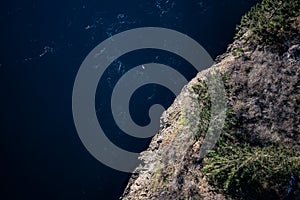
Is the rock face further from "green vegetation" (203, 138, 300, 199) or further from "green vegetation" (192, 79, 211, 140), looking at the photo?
"green vegetation" (203, 138, 300, 199)

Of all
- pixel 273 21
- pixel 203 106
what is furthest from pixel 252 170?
pixel 273 21

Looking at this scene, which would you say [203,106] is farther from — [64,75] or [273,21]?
[64,75]

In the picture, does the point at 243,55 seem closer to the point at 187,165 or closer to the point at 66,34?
the point at 187,165

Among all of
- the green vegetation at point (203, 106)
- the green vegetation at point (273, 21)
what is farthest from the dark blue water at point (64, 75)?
the green vegetation at point (203, 106)

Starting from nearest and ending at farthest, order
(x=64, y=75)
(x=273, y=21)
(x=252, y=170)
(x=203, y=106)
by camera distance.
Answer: (x=252, y=170), (x=273, y=21), (x=203, y=106), (x=64, y=75)

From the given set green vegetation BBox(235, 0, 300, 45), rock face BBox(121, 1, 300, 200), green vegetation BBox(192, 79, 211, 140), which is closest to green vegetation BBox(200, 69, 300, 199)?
rock face BBox(121, 1, 300, 200)

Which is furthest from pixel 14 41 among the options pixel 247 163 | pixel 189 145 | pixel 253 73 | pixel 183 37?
pixel 247 163
